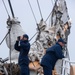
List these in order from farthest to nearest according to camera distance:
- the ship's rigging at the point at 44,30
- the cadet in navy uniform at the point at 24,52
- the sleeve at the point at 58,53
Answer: the ship's rigging at the point at 44,30 < the sleeve at the point at 58,53 < the cadet in navy uniform at the point at 24,52

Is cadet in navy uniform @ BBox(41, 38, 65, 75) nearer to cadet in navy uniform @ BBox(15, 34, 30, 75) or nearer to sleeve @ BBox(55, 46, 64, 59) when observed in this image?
sleeve @ BBox(55, 46, 64, 59)

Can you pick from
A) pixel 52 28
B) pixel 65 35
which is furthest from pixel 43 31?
pixel 65 35

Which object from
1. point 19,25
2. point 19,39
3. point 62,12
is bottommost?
point 19,39

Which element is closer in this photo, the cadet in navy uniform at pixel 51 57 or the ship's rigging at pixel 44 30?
the cadet in navy uniform at pixel 51 57

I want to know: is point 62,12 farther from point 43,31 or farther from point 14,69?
point 14,69

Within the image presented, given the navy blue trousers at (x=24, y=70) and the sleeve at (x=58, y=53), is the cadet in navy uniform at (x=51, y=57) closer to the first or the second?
the sleeve at (x=58, y=53)

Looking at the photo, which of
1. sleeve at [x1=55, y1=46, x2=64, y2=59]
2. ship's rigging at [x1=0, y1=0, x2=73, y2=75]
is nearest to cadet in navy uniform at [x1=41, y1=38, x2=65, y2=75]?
sleeve at [x1=55, y1=46, x2=64, y2=59]

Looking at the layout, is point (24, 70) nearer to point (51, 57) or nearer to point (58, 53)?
point (51, 57)

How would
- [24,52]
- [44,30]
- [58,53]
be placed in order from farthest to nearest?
[44,30], [58,53], [24,52]

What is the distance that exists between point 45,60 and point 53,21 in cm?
470

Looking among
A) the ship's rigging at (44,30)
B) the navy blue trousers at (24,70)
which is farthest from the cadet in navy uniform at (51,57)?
the ship's rigging at (44,30)

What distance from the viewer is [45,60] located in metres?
9.90

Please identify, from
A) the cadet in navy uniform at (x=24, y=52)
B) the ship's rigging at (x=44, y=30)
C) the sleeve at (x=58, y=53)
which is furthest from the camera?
the ship's rigging at (x=44, y=30)

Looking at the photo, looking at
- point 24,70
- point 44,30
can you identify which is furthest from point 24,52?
point 44,30
